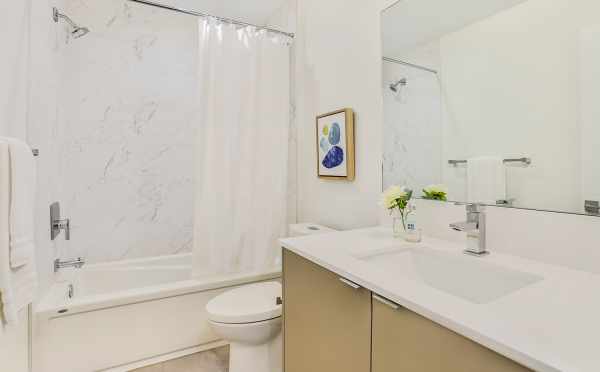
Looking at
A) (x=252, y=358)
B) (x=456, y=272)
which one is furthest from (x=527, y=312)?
(x=252, y=358)

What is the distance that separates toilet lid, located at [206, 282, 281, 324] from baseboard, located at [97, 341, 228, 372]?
0.49 m

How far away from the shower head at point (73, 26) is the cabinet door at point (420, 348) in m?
2.43

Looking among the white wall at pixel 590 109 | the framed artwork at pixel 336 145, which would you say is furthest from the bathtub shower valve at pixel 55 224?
the white wall at pixel 590 109

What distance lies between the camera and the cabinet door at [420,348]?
56 cm

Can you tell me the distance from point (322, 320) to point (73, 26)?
242cm

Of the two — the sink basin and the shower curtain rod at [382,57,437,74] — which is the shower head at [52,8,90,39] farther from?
the sink basin

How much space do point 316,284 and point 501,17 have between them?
44.8 inches

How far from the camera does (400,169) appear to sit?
1472 mm

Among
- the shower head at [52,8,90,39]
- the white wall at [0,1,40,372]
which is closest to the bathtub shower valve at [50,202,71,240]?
the white wall at [0,1,40,372]

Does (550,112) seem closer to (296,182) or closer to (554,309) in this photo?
(554,309)

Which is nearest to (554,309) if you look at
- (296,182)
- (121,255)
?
(296,182)

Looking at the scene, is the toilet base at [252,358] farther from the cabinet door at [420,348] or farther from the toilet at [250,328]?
the cabinet door at [420,348]

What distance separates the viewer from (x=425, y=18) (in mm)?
1341

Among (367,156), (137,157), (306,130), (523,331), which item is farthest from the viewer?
(137,157)
